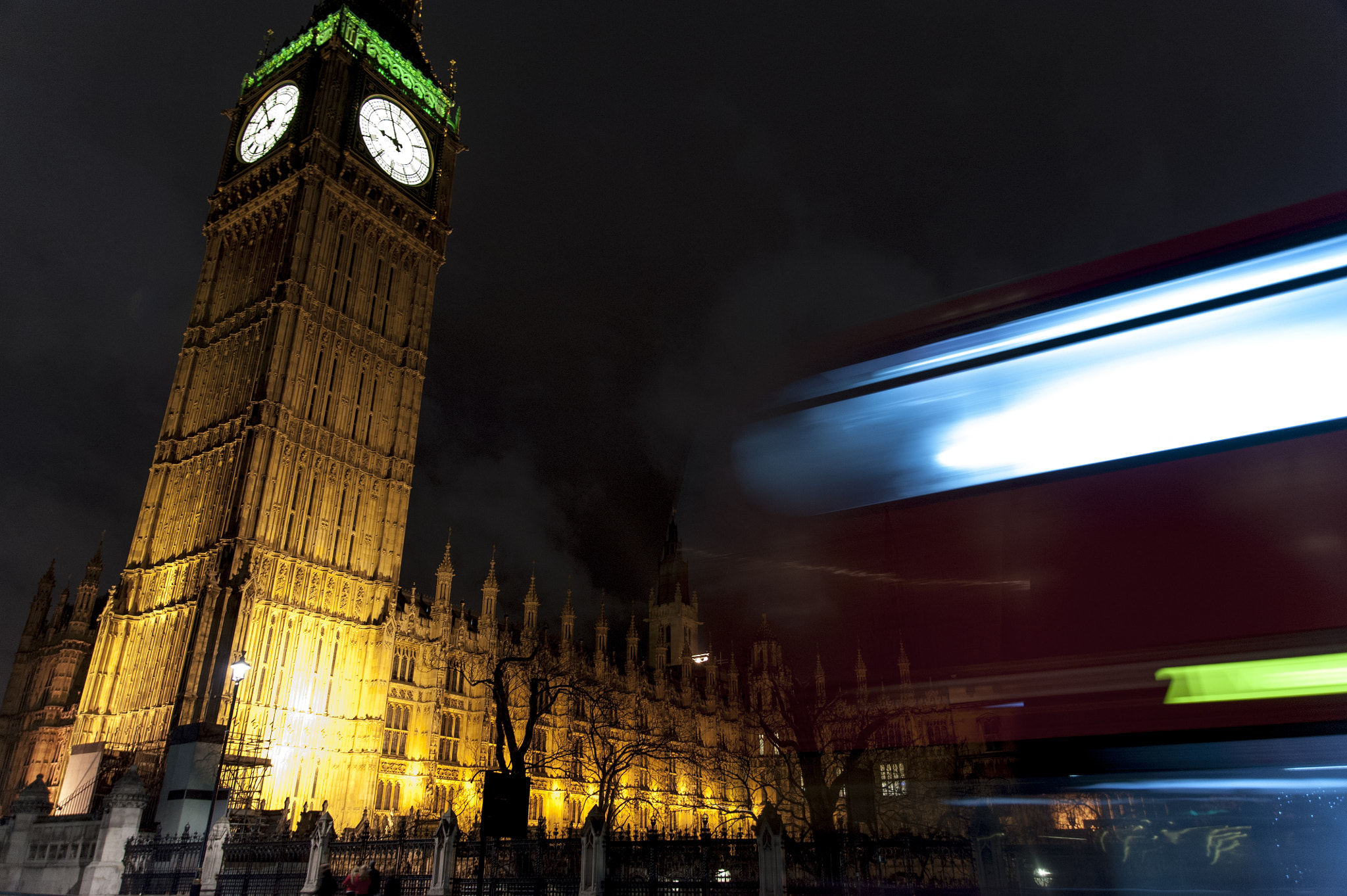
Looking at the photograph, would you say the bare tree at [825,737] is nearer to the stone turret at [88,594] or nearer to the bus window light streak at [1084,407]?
the bus window light streak at [1084,407]

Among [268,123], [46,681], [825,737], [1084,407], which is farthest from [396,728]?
[1084,407]

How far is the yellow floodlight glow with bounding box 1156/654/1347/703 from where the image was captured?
143 inches

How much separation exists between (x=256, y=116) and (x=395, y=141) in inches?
280

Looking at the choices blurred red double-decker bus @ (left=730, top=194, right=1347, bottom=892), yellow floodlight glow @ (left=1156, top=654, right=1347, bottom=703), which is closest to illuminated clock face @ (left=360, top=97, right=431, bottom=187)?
blurred red double-decker bus @ (left=730, top=194, right=1347, bottom=892)

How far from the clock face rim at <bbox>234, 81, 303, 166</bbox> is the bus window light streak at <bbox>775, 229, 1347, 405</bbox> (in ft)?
131

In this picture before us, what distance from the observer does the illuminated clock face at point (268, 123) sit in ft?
125

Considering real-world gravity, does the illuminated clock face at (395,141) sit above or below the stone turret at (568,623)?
above

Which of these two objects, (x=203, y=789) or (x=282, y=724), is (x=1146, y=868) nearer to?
(x=203, y=789)

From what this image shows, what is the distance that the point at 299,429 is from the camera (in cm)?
3291

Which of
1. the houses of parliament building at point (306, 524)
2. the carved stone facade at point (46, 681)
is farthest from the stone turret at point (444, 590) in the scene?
the carved stone facade at point (46, 681)

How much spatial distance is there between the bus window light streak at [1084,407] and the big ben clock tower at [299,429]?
93.2 ft

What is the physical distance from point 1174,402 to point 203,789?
2181cm

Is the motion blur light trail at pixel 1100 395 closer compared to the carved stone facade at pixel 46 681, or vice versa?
the motion blur light trail at pixel 1100 395

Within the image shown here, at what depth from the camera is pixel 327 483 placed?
3325 cm
